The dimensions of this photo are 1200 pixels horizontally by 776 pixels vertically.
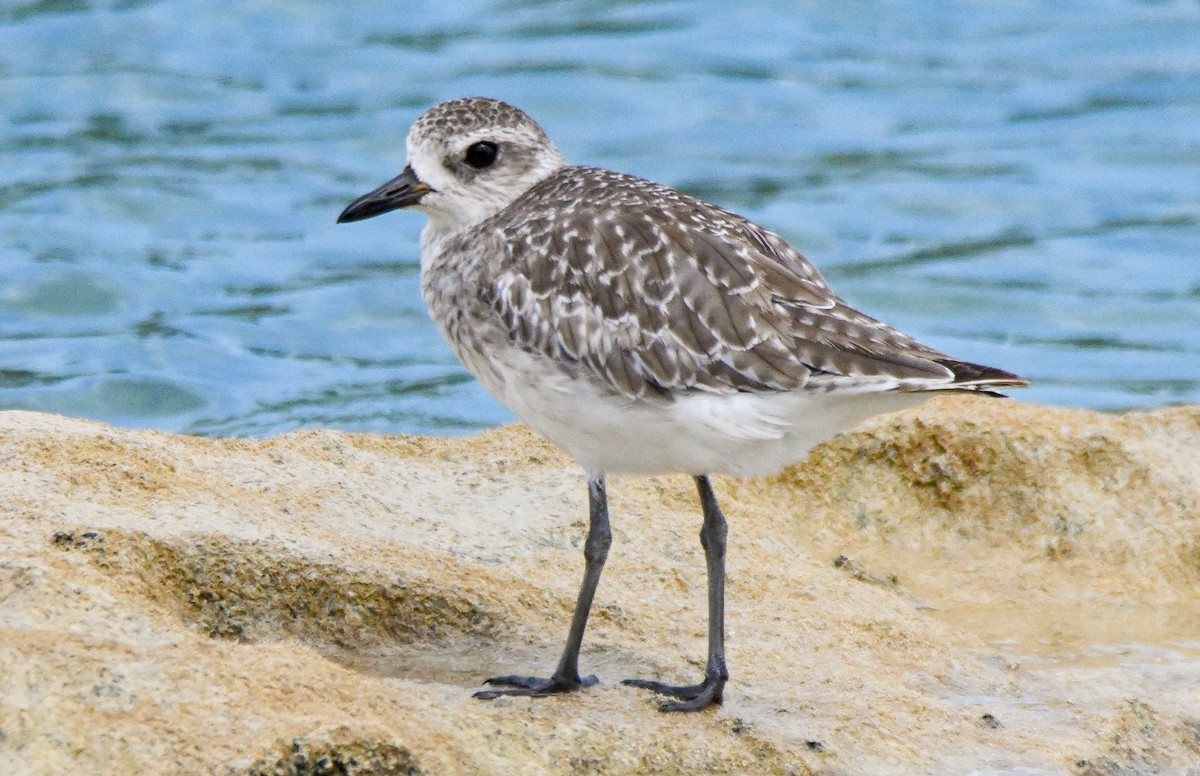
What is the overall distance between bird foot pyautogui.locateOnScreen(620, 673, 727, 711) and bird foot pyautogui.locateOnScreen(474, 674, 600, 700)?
235 mm

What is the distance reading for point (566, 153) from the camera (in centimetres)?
1496

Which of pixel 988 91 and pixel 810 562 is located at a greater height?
pixel 988 91

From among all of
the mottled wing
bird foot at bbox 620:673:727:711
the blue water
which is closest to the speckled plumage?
the mottled wing

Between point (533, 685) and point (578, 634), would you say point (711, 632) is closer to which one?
point (578, 634)

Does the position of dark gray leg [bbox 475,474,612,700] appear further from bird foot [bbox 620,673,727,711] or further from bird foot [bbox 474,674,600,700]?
bird foot [bbox 620,673,727,711]

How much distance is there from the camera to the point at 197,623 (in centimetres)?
575

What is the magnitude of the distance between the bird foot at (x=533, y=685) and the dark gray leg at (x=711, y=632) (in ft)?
0.76

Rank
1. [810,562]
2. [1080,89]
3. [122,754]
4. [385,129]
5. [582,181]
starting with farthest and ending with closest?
1. [1080,89]
2. [385,129]
3. [810,562]
4. [582,181]
5. [122,754]

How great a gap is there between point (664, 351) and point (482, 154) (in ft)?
5.06

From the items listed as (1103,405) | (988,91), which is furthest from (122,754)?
(988,91)

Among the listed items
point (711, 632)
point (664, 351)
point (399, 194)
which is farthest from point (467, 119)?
point (711, 632)

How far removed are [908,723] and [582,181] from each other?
2.36m

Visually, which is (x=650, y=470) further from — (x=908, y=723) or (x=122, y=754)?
(x=122, y=754)

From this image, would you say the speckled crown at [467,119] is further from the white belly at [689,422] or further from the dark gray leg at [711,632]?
the dark gray leg at [711,632]
